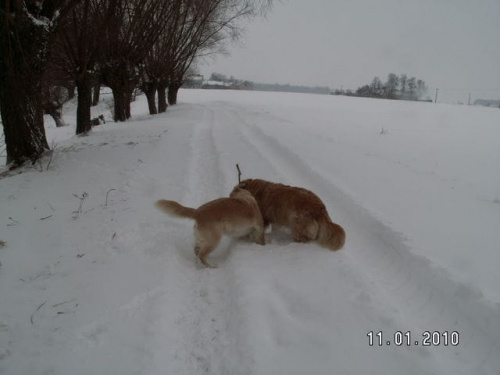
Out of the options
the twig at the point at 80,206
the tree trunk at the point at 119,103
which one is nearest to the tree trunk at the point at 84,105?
the tree trunk at the point at 119,103

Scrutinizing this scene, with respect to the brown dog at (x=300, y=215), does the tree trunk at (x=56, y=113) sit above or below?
above

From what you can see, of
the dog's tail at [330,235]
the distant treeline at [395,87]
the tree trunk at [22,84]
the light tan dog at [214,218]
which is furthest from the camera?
the distant treeline at [395,87]

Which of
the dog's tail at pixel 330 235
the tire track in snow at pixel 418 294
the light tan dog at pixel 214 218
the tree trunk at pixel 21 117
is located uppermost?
the tree trunk at pixel 21 117

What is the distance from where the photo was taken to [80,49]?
11523mm

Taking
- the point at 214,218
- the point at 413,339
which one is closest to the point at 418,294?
the point at 413,339

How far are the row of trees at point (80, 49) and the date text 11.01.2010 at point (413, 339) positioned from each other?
6.50 m

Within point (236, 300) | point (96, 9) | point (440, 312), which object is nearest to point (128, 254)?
point (236, 300)

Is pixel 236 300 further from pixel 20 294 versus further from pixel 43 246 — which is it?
pixel 43 246

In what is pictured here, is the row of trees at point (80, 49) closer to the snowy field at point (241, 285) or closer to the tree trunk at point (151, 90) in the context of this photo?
the tree trunk at point (151, 90)

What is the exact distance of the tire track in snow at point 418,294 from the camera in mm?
2746

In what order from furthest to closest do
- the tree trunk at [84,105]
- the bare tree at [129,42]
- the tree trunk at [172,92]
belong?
the tree trunk at [172,92]
the tree trunk at [84,105]
the bare tree at [129,42]

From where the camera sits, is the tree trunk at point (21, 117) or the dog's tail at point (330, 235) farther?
the tree trunk at point (21, 117)

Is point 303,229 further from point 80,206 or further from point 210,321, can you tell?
point 80,206

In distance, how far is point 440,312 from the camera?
3.19 meters
